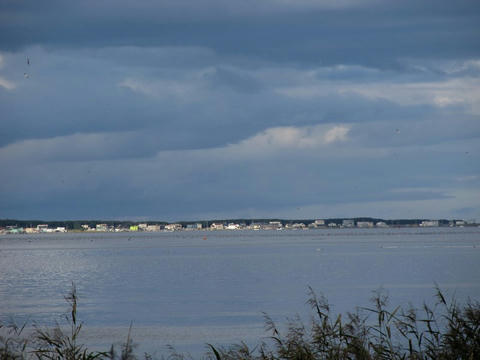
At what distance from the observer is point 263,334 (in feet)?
132

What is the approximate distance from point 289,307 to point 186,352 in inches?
738

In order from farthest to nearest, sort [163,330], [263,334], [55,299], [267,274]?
[267,274], [55,299], [163,330], [263,334]

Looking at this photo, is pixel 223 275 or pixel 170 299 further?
pixel 223 275

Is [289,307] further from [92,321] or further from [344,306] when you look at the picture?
[92,321]

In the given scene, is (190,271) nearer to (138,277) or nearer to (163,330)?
(138,277)

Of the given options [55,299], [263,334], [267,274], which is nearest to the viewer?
[263,334]

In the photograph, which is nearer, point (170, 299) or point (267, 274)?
point (170, 299)

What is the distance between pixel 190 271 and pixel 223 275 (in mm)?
9762

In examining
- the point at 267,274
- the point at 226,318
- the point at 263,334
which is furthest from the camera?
the point at 267,274

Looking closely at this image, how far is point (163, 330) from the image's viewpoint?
141 ft

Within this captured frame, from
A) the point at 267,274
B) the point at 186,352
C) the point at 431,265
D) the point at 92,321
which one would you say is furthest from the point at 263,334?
the point at 431,265

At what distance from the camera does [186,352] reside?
3569cm

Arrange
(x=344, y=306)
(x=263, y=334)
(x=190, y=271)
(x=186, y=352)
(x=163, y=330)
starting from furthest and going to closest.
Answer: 1. (x=190, y=271)
2. (x=344, y=306)
3. (x=163, y=330)
4. (x=263, y=334)
5. (x=186, y=352)

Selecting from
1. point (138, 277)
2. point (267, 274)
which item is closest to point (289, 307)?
point (267, 274)
